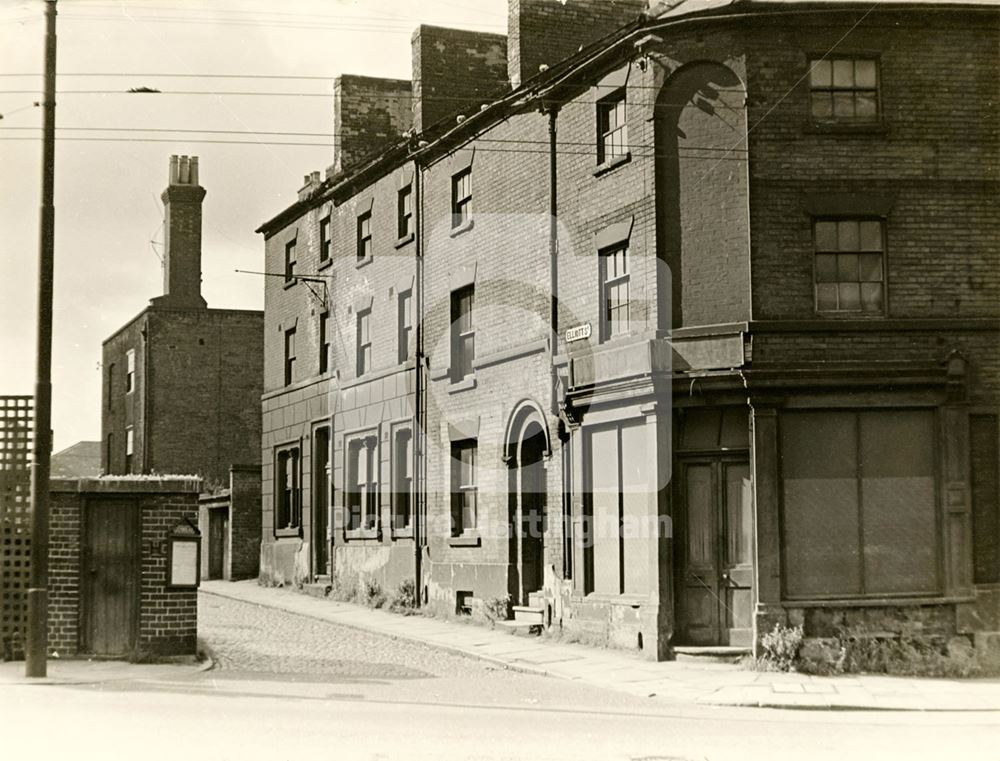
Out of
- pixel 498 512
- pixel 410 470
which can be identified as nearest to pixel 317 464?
pixel 410 470

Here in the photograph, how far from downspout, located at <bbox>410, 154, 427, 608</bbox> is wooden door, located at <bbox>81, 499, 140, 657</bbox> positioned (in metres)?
9.80

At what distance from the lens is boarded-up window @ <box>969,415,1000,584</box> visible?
1722 centimetres

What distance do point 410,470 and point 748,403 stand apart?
11.0 m

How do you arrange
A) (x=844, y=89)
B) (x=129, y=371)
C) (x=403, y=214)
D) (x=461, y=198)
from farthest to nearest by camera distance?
(x=129, y=371) < (x=403, y=214) < (x=461, y=198) < (x=844, y=89)

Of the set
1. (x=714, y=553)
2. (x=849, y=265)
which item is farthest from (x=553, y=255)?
(x=714, y=553)

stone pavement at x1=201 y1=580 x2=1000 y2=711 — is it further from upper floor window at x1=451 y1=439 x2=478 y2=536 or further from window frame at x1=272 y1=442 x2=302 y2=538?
window frame at x1=272 y1=442 x2=302 y2=538

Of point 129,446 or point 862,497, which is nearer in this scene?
point 862,497

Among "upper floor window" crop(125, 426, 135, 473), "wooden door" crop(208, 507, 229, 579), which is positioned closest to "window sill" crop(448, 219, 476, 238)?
"wooden door" crop(208, 507, 229, 579)

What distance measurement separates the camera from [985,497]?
17266 mm

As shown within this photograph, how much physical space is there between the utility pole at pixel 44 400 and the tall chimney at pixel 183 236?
27514mm

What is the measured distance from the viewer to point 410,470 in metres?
26.6

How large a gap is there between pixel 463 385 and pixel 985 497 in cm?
1032

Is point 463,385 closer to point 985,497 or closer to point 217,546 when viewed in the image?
point 985,497

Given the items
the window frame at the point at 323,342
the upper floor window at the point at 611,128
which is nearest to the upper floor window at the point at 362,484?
the window frame at the point at 323,342
